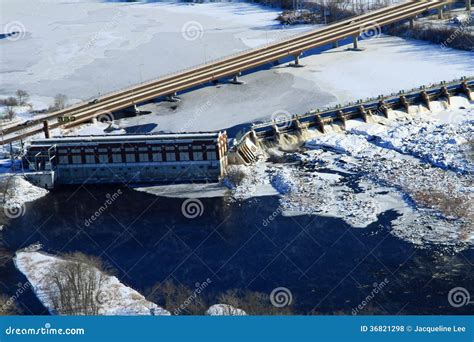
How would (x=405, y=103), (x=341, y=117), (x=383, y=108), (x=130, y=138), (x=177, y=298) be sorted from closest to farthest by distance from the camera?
1. (x=177, y=298)
2. (x=130, y=138)
3. (x=341, y=117)
4. (x=383, y=108)
5. (x=405, y=103)

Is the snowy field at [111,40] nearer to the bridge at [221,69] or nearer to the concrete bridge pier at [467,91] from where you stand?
the bridge at [221,69]

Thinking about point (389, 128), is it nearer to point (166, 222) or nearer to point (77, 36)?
point (166, 222)

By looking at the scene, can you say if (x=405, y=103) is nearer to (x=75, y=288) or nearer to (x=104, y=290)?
(x=104, y=290)

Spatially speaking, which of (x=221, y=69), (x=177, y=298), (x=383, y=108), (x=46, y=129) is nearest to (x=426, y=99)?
(x=383, y=108)

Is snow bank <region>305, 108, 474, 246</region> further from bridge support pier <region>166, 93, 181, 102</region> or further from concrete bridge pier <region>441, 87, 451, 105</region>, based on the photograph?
bridge support pier <region>166, 93, 181, 102</region>

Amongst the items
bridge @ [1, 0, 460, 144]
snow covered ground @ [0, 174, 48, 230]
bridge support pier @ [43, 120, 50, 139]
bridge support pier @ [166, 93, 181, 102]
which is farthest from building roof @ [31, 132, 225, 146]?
bridge support pier @ [166, 93, 181, 102]

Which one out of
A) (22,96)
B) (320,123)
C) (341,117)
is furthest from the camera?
(22,96)
